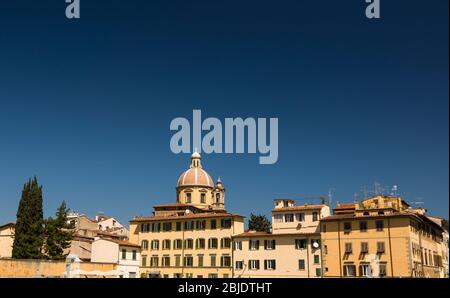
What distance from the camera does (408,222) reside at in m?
59.6

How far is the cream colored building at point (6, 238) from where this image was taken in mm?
78625

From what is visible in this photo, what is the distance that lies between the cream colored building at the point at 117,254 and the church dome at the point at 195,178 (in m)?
29.1

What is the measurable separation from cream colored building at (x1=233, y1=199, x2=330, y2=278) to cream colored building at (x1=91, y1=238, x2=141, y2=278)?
52.4 feet

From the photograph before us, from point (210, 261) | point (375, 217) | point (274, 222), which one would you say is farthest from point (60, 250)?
point (375, 217)

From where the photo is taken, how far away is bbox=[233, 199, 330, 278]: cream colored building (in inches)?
2549

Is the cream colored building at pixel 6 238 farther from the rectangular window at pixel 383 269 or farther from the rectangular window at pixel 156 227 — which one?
the rectangular window at pixel 383 269

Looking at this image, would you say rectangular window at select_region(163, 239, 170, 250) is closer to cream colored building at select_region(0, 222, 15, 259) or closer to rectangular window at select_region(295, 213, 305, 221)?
rectangular window at select_region(295, 213, 305, 221)

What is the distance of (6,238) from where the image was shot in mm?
79125

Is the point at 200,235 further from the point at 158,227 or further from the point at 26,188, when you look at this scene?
the point at 26,188

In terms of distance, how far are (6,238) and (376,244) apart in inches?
2165

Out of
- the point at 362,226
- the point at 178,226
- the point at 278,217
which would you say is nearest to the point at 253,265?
the point at 278,217

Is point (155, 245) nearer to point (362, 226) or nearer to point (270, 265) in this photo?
point (270, 265)

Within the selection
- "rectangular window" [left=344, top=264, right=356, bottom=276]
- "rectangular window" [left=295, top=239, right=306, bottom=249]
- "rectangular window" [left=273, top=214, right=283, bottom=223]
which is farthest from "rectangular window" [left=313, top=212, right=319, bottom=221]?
"rectangular window" [left=344, top=264, right=356, bottom=276]

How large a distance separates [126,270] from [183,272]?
8225 millimetres
